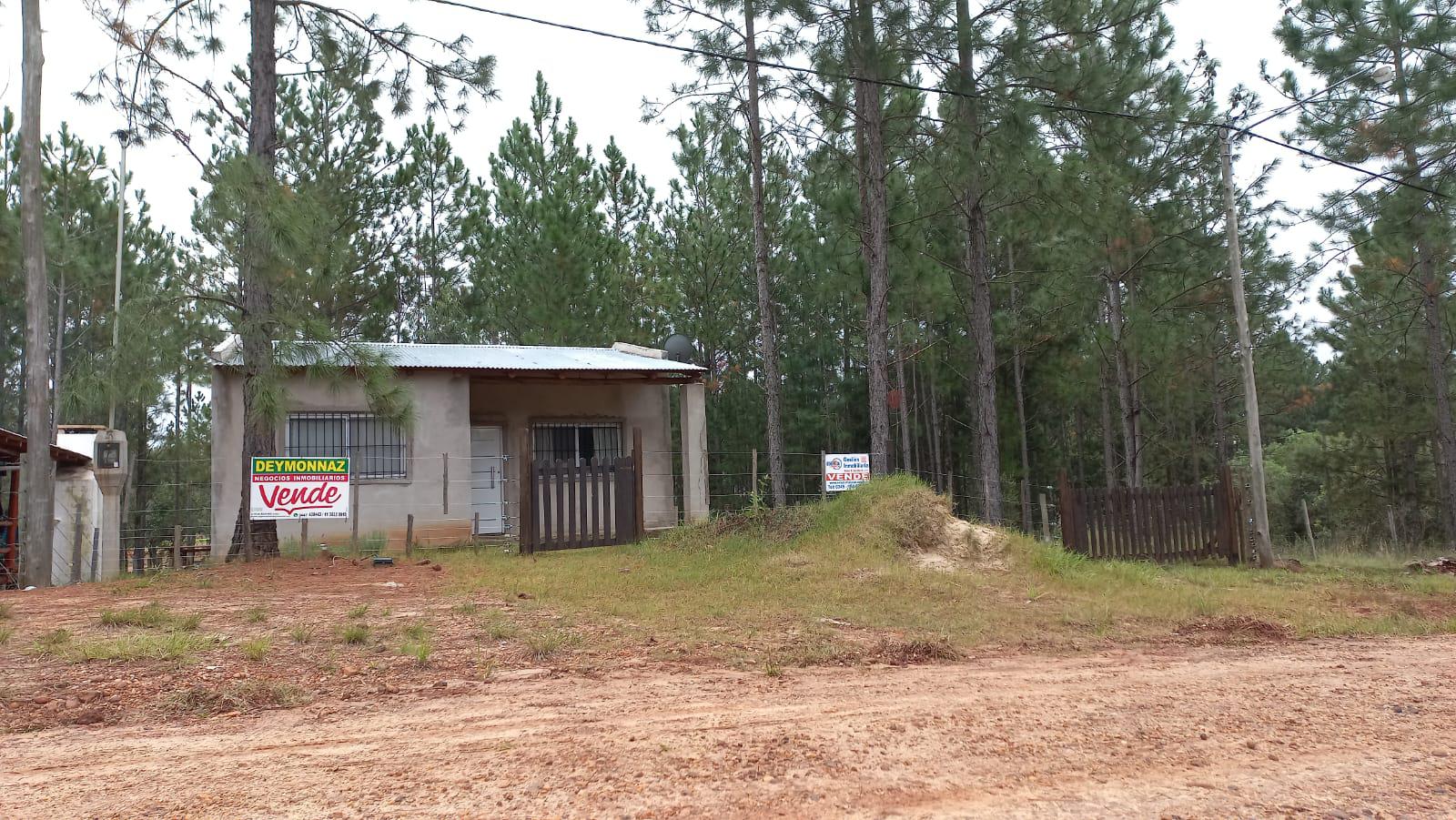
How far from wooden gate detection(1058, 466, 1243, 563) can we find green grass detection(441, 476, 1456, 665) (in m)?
0.58

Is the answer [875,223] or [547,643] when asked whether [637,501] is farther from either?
[547,643]

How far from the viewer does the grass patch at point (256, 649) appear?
6.06m

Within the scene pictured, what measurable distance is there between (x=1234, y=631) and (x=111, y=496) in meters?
15.3

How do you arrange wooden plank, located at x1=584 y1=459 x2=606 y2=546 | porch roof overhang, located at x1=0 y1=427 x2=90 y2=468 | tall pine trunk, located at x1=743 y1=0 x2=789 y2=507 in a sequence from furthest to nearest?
tall pine trunk, located at x1=743 y1=0 x2=789 y2=507
wooden plank, located at x1=584 y1=459 x2=606 y2=546
porch roof overhang, located at x1=0 y1=427 x2=90 y2=468

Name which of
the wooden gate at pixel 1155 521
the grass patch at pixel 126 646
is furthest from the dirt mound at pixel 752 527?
the grass patch at pixel 126 646

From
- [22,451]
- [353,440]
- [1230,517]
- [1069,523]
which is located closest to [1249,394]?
[1230,517]

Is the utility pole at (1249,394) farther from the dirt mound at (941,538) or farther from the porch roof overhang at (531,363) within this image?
the porch roof overhang at (531,363)

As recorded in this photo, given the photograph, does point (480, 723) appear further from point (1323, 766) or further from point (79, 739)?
point (1323, 766)

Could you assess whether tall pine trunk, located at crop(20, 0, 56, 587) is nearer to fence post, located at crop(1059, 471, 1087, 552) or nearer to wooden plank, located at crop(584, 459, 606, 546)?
wooden plank, located at crop(584, 459, 606, 546)

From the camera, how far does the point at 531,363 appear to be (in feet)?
54.4

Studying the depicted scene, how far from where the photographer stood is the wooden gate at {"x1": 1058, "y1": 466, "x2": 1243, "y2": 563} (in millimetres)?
13297

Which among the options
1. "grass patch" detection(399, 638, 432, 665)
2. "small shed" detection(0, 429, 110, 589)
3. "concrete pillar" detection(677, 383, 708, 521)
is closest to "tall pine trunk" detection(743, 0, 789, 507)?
"concrete pillar" detection(677, 383, 708, 521)

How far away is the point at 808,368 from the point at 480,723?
70.2ft

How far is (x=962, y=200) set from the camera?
53.4ft
